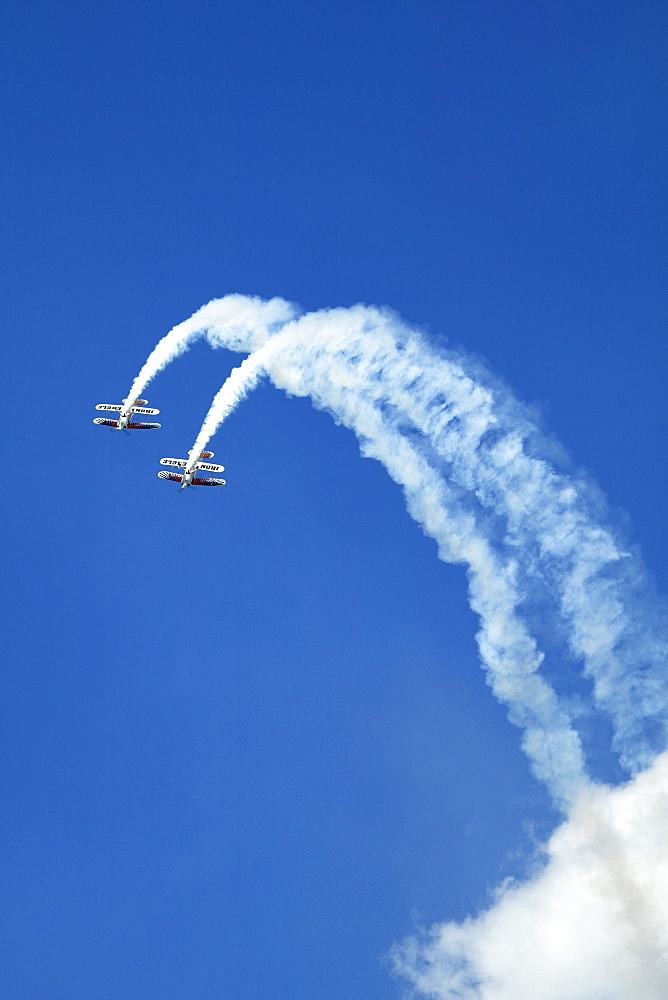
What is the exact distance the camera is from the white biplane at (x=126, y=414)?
8844 centimetres

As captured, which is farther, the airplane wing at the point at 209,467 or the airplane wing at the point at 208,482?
the airplane wing at the point at 208,482

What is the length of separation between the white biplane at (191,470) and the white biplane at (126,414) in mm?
4060

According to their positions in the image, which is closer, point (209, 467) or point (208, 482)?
point (209, 467)

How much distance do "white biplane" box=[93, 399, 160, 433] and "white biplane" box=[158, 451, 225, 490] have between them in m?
4.06

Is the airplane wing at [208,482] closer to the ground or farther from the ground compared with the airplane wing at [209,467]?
farther from the ground

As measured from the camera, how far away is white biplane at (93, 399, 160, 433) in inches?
3482

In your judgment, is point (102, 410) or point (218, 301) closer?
point (218, 301)

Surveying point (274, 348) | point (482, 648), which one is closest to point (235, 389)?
point (274, 348)

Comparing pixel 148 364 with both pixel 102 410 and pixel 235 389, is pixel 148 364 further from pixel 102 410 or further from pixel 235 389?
pixel 102 410

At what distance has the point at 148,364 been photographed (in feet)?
259

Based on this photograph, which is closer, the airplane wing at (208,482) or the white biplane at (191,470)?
the white biplane at (191,470)

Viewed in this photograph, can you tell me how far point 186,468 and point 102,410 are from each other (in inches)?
630

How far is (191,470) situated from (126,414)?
858cm

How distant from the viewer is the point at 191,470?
85312 mm
